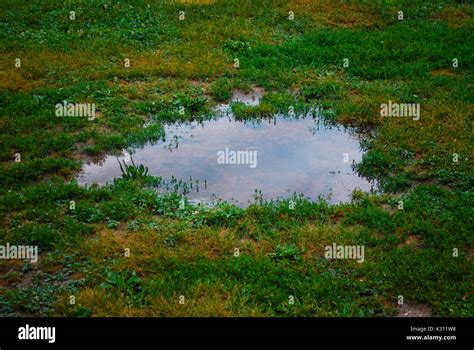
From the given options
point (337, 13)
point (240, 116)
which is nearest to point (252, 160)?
point (240, 116)

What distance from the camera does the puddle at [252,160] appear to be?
37.8 ft

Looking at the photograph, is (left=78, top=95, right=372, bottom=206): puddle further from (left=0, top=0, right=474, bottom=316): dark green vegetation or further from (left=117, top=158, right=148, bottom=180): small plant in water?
(left=0, top=0, right=474, bottom=316): dark green vegetation

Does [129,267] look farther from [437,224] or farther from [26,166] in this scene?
[437,224]

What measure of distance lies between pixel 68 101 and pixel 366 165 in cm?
→ 681

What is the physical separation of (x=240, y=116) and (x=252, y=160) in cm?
205

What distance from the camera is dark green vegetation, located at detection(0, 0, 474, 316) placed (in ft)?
28.7

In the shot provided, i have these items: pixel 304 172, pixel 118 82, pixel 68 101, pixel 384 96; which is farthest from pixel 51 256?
pixel 384 96

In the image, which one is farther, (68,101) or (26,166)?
(68,101)

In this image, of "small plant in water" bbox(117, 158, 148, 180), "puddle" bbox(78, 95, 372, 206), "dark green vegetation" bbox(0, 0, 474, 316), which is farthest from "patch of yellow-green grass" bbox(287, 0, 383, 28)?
"small plant in water" bbox(117, 158, 148, 180)

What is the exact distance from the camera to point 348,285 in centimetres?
880

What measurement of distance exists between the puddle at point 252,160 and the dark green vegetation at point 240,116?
39 cm

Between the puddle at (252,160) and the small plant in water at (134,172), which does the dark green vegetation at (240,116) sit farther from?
the puddle at (252,160)

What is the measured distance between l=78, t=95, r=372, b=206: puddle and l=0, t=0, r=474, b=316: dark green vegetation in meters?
0.39

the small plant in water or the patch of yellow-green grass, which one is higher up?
the patch of yellow-green grass
